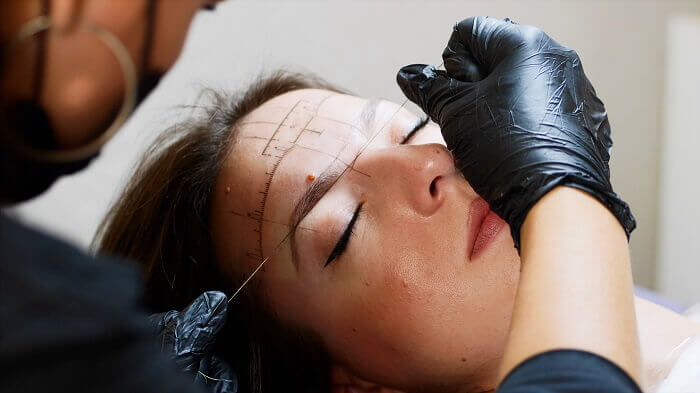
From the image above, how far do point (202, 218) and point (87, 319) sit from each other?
2.74ft

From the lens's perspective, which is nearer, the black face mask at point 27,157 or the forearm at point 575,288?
the black face mask at point 27,157

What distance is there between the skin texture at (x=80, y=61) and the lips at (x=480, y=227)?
588 mm

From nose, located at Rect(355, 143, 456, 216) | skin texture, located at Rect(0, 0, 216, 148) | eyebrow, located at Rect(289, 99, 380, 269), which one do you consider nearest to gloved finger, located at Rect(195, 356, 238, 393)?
eyebrow, located at Rect(289, 99, 380, 269)

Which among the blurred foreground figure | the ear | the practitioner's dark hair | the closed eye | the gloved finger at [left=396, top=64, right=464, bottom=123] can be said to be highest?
the blurred foreground figure

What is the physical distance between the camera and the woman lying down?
3.55 ft

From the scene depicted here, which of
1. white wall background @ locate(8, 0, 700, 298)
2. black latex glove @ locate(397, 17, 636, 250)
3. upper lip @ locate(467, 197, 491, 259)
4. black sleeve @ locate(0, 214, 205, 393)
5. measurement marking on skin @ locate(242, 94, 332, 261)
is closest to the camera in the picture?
black sleeve @ locate(0, 214, 205, 393)

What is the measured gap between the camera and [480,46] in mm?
1136

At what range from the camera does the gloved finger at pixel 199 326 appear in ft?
3.80

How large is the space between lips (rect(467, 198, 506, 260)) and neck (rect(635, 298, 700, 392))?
0.38m

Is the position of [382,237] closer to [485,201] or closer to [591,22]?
[485,201]

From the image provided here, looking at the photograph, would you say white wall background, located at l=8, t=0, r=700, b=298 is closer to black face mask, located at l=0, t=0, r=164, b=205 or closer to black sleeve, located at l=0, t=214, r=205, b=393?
black face mask, located at l=0, t=0, r=164, b=205

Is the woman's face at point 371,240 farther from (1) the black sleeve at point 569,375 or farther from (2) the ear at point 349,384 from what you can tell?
(1) the black sleeve at point 569,375

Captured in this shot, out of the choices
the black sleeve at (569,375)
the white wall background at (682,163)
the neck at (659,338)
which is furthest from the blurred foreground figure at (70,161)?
the white wall background at (682,163)

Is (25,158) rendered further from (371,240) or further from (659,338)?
(659,338)
